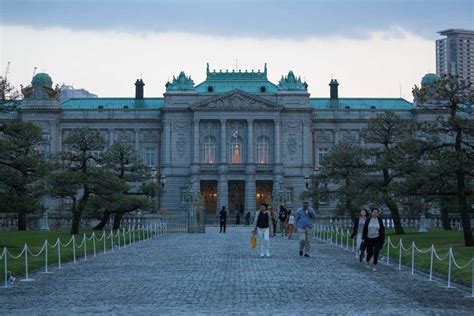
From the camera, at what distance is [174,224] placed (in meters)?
86.9

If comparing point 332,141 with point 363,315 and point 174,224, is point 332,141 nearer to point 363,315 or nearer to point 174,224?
point 174,224

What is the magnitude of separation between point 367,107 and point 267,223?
92.6 m

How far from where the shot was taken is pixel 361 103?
134750 mm

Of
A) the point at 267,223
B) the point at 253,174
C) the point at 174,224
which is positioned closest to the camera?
the point at 267,223

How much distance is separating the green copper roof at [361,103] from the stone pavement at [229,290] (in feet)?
308

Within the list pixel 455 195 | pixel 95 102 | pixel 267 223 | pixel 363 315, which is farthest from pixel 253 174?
pixel 363 315

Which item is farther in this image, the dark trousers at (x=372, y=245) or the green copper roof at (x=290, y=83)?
the green copper roof at (x=290, y=83)

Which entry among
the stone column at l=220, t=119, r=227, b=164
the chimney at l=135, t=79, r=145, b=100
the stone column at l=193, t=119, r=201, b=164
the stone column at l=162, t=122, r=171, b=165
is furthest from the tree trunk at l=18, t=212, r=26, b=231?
the chimney at l=135, t=79, r=145, b=100

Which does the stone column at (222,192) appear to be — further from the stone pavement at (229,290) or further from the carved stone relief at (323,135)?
the stone pavement at (229,290)

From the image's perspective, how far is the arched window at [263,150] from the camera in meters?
124

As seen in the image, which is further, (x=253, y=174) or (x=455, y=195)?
(x=253, y=174)

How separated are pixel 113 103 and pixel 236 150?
22.0m

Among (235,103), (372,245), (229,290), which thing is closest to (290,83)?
(235,103)

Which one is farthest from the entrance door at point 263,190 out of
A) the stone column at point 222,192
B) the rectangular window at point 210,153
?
the rectangular window at point 210,153
